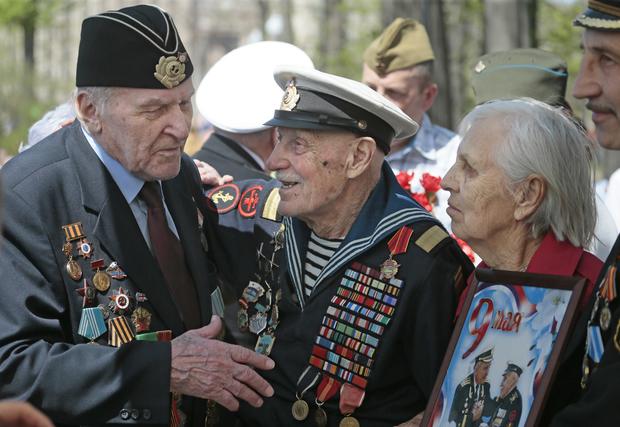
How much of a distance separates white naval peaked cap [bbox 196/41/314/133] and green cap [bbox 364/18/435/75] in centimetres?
108

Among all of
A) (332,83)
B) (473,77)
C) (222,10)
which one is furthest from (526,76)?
(222,10)

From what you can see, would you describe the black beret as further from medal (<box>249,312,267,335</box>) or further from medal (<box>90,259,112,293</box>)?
medal (<box>249,312,267,335</box>)

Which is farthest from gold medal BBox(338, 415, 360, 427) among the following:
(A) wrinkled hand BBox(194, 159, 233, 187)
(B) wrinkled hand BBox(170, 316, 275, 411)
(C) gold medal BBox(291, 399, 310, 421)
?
(A) wrinkled hand BBox(194, 159, 233, 187)

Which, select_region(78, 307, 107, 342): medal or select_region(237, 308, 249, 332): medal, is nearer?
select_region(78, 307, 107, 342): medal

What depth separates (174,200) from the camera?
176 inches

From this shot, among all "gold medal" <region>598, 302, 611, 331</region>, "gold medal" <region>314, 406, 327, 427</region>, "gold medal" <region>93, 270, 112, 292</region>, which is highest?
"gold medal" <region>598, 302, 611, 331</region>

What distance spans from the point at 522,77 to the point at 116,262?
8.94 feet

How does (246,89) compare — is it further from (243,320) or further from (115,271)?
(115,271)

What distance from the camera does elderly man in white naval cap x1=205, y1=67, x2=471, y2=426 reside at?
158 inches

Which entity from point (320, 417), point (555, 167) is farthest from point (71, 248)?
point (555, 167)

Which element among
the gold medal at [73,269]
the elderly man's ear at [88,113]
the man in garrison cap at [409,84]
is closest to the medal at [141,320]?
the gold medal at [73,269]

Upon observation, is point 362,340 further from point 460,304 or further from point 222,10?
point 222,10

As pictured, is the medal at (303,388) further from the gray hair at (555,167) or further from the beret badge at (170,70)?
the beret badge at (170,70)

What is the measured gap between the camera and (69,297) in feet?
12.9
